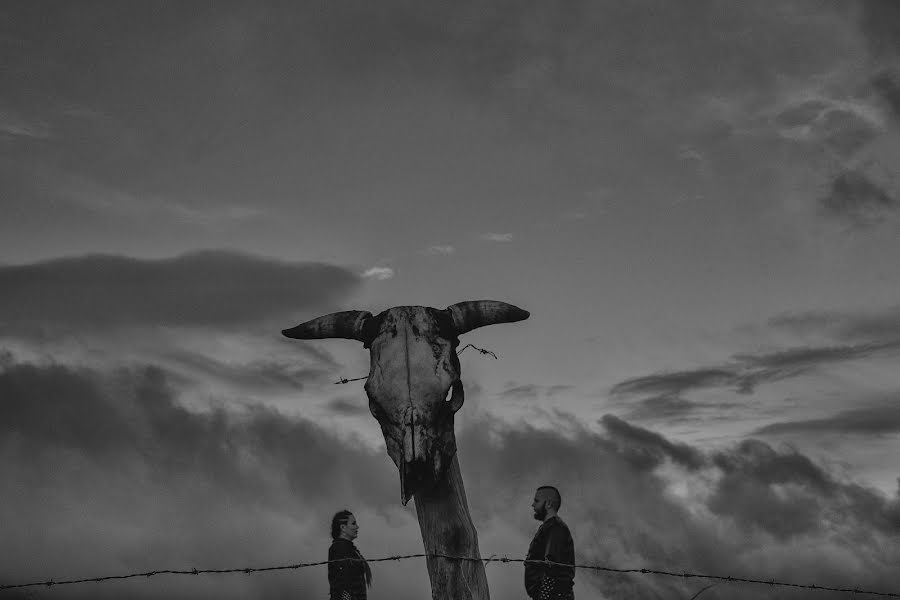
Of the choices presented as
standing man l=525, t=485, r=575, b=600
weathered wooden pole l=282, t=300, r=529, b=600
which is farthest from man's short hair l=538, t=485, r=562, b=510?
weathered wooden pole l=282, t=300, r=529, b=600

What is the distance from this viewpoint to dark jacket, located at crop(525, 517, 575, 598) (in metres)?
8.14

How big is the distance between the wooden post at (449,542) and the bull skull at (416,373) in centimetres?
30

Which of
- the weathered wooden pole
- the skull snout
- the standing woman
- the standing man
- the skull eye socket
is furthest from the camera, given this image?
the standing woman

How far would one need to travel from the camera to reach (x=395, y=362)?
22.5 feet

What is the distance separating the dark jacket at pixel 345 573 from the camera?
31.5ft

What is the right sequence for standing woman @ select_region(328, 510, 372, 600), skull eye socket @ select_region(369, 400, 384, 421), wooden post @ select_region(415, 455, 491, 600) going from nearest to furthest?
skull eye socket @ select_region(369, 400, 384, 421)
wooden post @ select_region(415, 455, 491, 600)
standing woman @ select_region(328, 510, 372, 600)

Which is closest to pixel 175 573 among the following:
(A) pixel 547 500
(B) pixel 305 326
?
→ (B) pixel 305 326

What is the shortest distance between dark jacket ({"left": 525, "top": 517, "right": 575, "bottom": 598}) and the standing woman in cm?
209

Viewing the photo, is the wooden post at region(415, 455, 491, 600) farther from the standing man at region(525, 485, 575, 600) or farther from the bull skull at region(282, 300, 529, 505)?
the standing man at region(525, 485, 575, 600)

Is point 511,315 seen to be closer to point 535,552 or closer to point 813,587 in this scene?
point 535,552

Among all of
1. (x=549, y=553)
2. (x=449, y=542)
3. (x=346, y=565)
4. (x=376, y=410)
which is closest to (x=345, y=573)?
(x=346, y=565)

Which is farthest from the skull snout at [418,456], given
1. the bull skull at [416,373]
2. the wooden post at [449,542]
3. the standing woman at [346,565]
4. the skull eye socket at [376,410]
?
the standing woman at [346,565]

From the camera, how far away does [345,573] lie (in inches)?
380

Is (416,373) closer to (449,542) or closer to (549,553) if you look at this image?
(449,542)
